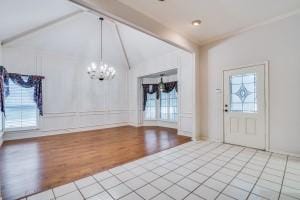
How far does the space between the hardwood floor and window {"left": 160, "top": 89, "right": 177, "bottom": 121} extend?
2654 mm

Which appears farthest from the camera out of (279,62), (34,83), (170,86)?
(170,86)

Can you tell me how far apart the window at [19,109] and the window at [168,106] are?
16.6 feet

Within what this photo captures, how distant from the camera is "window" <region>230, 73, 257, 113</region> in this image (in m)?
3.84

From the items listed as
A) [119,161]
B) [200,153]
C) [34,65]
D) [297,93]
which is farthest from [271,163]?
[34,65]

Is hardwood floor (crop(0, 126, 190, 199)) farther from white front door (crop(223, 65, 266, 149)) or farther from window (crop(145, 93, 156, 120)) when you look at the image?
window (crop(145, 93, 156, 120))

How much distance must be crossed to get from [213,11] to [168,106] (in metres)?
4.69

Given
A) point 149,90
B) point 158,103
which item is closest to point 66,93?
point 149,90

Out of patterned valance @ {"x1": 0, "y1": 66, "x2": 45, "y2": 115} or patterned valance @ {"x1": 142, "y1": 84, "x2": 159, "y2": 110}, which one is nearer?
patterned valance @ {"x1": 0, "y1": 66, "x2": 45, "y2": 115}

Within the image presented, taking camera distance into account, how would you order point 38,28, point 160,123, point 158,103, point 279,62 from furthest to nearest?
1. point 158,103
2. point 160,123
3. point 38,28
4. point 279,62

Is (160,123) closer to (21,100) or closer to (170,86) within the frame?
(170,86)

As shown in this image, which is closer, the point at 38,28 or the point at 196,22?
the point at 196,22

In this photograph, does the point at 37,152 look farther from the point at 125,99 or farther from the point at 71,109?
the point at 125,99

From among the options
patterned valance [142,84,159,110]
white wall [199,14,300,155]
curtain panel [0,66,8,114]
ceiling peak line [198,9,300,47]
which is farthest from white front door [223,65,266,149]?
curtain panel [0,66,8,114]

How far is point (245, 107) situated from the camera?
3961mm
